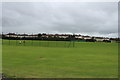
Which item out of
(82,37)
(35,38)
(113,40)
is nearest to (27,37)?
(35,38)

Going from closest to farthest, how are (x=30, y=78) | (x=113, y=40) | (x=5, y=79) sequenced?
(x=5, y=79) < (x=30, y=78) < (x=113, y=40)

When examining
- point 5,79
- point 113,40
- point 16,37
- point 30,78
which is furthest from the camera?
point 113,40

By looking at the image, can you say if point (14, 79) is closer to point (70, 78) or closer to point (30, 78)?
point (30, 78)

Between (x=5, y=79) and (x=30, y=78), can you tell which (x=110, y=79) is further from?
(x=5, y=79)

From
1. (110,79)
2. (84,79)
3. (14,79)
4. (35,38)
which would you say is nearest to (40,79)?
(14,79)

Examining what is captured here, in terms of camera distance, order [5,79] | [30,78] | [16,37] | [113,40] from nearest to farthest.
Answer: [5,79]
[30,78]
[16,37]
[113,40]

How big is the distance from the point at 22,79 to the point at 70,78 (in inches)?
80.7

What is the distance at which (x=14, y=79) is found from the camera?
7344 millimetres

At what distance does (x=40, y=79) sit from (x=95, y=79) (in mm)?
2384

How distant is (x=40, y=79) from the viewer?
7.62m

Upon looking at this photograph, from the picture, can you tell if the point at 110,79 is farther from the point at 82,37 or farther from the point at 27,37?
the point at 82,37

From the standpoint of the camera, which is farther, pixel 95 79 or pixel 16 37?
pixel 16 37

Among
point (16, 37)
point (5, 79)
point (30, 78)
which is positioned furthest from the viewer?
point (16, 37)

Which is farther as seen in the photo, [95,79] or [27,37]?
[27,37]
